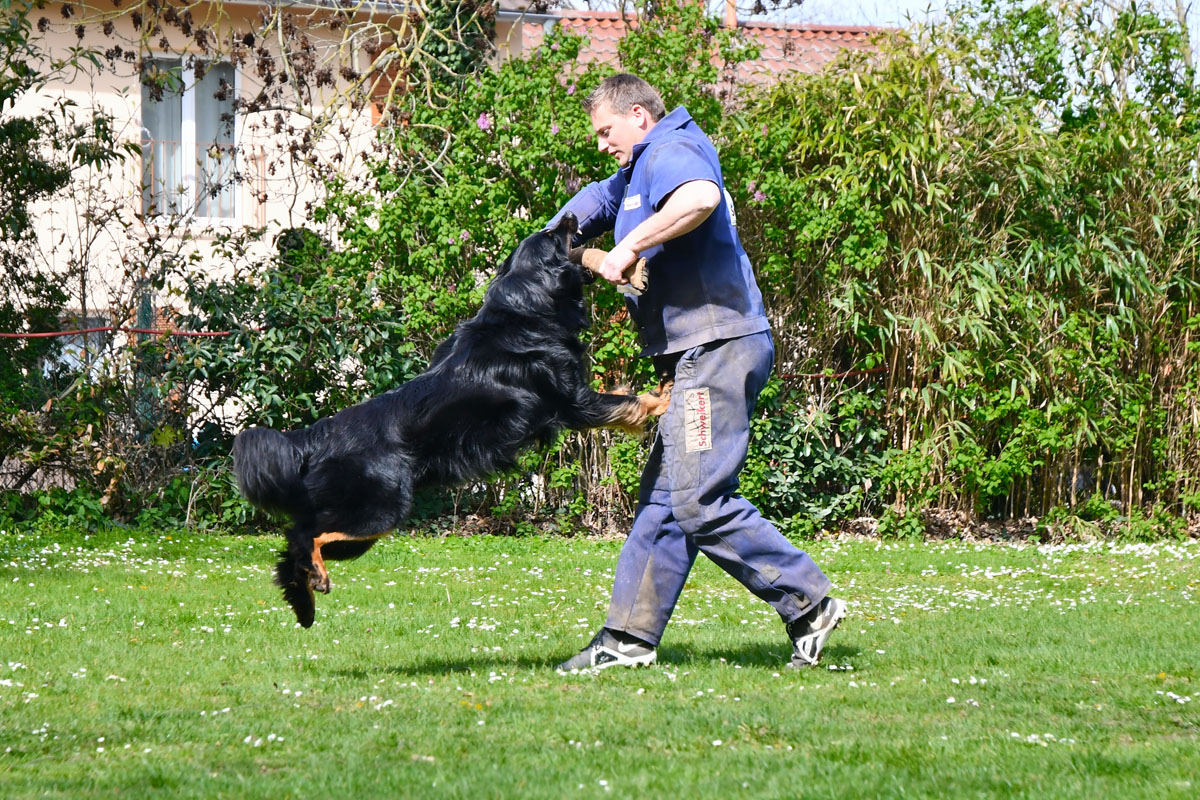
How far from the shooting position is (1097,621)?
5.41 metres

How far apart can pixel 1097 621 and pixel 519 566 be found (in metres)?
3.34

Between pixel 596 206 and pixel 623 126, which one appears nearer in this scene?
pixel 623 126

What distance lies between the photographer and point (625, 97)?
429cm

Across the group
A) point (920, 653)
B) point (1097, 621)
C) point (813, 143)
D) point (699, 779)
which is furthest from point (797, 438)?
point (699, 779)

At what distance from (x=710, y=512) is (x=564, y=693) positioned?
30.0 inches

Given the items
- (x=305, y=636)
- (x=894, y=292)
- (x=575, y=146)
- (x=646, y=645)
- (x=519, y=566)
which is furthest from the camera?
(x=894, y=292)

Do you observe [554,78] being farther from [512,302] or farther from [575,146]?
[512,302]

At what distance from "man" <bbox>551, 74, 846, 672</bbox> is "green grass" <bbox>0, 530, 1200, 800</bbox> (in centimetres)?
24

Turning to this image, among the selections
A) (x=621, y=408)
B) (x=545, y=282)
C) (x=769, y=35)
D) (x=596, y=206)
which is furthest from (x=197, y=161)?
(x=769, y=35)

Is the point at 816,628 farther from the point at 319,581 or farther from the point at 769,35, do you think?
the point at 769,35

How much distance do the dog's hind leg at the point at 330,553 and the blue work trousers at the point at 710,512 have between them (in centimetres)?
92

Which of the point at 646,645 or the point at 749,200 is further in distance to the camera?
the point at 749,200

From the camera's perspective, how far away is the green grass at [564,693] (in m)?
2.87

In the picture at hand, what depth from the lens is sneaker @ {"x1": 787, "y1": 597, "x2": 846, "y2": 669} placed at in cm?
418
